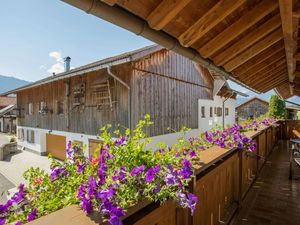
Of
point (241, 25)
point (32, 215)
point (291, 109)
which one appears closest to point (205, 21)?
point (241, 25)

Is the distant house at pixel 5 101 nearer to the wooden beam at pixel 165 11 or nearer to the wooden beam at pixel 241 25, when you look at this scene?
the wooden beam at pixel 241 25

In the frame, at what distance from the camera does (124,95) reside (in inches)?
304

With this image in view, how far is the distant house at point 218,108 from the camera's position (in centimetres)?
1260

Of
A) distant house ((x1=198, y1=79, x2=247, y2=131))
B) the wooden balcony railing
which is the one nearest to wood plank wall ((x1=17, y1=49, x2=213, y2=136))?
distant house ((x1=198, y1=79, x2=247, y2=131))

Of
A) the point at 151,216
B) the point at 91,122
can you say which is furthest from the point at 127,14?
the point at 91,122


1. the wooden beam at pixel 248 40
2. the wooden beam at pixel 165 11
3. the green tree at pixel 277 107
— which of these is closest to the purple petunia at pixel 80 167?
the wooden beam at pixel 165 11

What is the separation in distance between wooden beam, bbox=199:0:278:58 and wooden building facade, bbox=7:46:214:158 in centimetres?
416

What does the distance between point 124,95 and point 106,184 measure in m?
6.93

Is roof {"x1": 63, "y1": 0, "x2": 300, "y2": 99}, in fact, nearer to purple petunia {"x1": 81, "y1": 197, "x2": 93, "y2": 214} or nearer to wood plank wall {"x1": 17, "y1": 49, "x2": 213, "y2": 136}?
purple petunia {"x1": 81, "y1": 197, "x2": 93, "y2": 214}

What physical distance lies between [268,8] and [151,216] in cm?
255

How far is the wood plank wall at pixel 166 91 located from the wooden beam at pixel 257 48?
4535mm

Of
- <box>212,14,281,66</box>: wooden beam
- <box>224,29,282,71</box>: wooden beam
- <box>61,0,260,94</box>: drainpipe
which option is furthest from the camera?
<box>224,29,282,71</box>: wooden beam

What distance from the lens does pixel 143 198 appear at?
3.27 ft

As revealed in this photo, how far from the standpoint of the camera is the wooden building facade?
25.1ft
